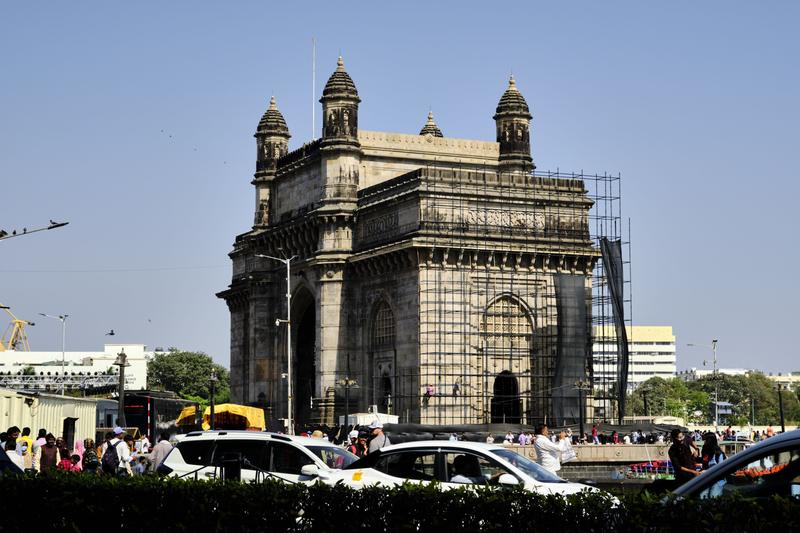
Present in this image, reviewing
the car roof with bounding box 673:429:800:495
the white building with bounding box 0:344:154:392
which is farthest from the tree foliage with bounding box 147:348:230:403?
the car roof with bounding box 673:429:800:495

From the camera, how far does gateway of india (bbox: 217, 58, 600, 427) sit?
65.8 metres

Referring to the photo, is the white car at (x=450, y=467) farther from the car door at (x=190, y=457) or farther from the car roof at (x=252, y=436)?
the car door at (x=190, y=457)

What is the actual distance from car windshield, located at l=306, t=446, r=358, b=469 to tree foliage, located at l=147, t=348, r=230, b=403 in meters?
142

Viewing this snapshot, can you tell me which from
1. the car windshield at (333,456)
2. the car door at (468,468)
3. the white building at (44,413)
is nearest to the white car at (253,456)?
the car windshield at (333,456)

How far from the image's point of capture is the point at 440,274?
66000mm

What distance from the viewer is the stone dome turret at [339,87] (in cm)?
7544

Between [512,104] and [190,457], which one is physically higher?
[512,104]

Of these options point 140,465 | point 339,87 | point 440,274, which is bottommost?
point 140,465

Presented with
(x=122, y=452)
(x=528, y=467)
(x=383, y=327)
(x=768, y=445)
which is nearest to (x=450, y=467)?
(x=528, y=467)

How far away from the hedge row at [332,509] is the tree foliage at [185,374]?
148706 mm

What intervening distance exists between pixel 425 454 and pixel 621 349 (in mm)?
48842

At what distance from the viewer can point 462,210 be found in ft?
218

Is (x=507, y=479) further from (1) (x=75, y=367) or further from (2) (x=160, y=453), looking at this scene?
(1) (x=75, y=367)

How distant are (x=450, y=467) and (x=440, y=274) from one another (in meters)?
47.4
